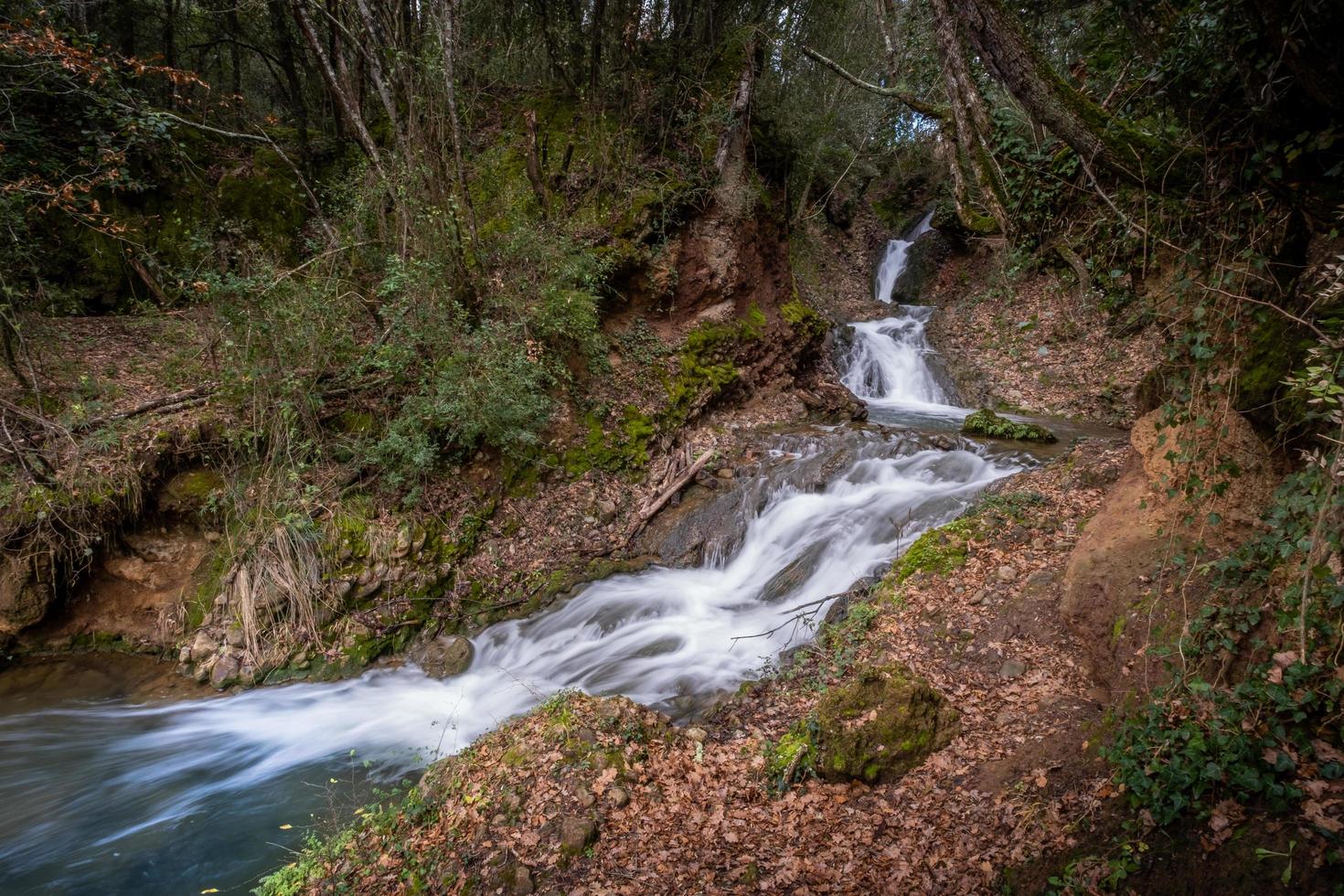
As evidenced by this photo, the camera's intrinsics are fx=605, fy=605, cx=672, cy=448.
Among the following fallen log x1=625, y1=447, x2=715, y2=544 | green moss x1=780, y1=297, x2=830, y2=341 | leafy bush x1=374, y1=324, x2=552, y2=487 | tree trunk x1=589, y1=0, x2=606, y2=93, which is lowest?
fallen log x1=625, y1=447, x2=715, y2=544

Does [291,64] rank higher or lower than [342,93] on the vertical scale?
higher

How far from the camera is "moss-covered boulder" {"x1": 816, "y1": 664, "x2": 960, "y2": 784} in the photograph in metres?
3.96

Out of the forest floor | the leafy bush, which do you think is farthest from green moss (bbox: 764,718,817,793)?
the leafy bush

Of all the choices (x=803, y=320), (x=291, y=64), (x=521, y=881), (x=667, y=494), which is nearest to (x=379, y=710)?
(x=521, y=881)

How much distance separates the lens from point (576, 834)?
386 cm

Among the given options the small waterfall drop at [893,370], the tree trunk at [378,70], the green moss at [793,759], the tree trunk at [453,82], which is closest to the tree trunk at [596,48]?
the tree trunk at [453,82]

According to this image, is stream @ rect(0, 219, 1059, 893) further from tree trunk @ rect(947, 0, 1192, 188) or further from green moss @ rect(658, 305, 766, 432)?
tree trunk @ rect(947, 0, 1192, 188)

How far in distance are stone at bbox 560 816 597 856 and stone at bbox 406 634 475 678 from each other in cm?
331

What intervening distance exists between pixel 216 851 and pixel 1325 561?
7298 mm

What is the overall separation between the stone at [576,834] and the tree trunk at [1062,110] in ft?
17.1

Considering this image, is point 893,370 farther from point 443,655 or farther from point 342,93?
point 342,93

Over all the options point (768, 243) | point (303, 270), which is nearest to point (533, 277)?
point (303, 270)

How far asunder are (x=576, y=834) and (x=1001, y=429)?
8871 millimetres

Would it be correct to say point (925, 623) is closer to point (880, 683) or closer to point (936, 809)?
point (880, 683)
